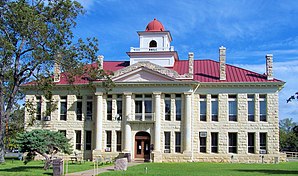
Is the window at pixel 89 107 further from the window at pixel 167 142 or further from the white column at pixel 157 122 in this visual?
the window at pixel 167 142

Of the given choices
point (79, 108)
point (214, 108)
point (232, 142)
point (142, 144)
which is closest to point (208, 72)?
point (214, 108)

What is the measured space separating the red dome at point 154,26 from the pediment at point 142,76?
7945mm

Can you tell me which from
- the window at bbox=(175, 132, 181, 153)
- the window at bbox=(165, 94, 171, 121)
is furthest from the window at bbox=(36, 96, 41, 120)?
the window at bbox=(175, 132, 181, 153)

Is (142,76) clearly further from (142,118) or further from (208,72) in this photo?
(208,72)

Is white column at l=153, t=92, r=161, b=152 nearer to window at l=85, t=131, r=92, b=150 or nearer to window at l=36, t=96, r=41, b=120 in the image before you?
window at l=85, t=131, r=92, b=150

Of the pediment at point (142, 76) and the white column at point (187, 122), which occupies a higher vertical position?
the pediment at point (142, 76)

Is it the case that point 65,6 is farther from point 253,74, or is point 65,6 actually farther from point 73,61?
point 253,74

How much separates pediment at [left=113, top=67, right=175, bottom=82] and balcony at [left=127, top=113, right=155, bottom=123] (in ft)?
11.3

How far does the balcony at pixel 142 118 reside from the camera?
149 ft

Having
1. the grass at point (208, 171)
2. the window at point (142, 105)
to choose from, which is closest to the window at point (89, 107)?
the window at point (142, 105)

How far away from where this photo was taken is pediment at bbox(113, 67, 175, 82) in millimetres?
45031

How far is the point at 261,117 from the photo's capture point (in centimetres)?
4591

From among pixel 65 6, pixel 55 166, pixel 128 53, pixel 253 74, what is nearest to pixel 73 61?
pixel 65 6

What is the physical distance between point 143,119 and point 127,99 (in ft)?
8.37
